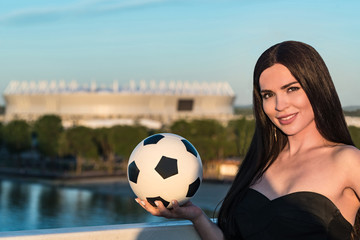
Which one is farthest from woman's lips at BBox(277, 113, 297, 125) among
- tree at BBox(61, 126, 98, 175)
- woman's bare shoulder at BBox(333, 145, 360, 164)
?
tree at BBox(61, 126, 98, 175)

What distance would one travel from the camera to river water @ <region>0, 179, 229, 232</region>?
25891 millimetres

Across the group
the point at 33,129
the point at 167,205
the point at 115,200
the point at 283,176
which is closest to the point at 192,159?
the point at 167,205

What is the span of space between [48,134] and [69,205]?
18635 millimetres

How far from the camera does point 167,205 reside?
2.29m

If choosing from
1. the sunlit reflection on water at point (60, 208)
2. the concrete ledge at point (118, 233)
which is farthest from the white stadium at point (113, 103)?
the concrete ledge at point (118, 233)

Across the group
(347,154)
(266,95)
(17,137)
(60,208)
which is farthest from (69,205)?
(347,154)

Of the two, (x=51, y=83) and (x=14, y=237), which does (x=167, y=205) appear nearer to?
(x=14, y=237)

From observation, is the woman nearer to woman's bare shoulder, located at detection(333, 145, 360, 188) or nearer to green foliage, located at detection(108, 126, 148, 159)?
woman's bare shoulder, located at detection(333, 145, 360, 188)

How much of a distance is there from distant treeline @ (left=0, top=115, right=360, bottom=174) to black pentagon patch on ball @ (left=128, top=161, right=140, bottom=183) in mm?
40126

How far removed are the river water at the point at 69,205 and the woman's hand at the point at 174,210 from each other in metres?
22.0

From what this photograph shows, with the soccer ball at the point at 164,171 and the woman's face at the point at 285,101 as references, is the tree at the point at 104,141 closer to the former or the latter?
the soccer ball at the point at 164,171

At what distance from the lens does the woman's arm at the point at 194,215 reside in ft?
7.39

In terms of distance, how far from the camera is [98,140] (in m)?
47.2

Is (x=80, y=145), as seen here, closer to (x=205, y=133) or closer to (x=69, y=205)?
(x=205, y=133)
